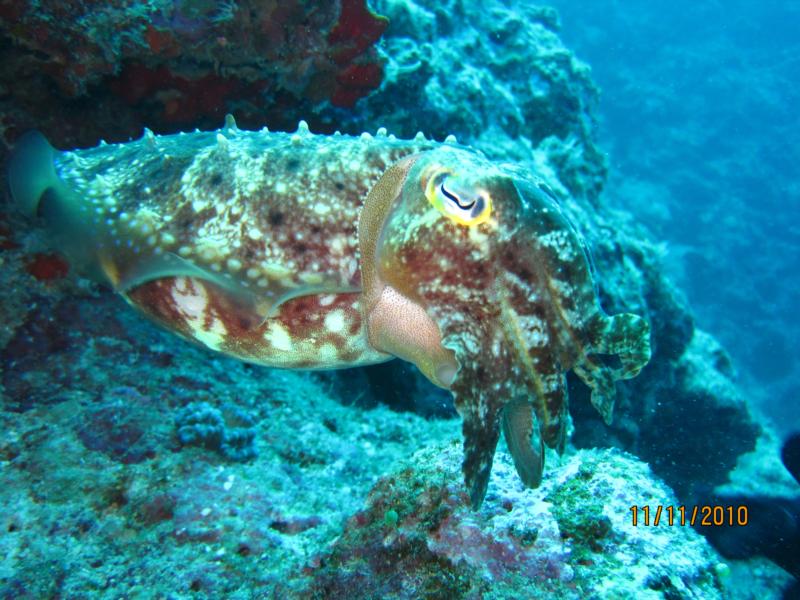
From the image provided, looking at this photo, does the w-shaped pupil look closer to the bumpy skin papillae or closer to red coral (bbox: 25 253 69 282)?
the bumpy skin papillae

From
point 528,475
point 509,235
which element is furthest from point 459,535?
point 509,235

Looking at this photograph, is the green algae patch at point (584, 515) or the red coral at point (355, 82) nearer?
the green algae patch at point (584, 515)

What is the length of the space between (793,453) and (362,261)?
7074 millimetres

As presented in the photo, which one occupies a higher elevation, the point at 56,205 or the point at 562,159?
the point at 562,159

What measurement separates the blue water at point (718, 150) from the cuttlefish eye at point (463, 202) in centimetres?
2381

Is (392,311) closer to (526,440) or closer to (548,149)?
(526,440)

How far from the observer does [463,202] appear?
2.33 meters

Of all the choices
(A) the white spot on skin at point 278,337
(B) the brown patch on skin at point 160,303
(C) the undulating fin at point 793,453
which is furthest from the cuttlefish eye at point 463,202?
(C) the undulating fin at point 793,453

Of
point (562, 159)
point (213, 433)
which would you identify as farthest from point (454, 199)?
point (562, 159)

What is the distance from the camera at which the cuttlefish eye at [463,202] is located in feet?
7.63

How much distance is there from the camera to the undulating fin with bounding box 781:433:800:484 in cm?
654

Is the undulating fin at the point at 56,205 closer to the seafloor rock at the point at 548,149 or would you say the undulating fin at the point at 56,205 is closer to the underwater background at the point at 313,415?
the underwater background at the point at 313,415

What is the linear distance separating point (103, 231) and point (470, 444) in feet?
7.75

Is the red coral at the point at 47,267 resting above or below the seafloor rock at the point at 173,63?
below
